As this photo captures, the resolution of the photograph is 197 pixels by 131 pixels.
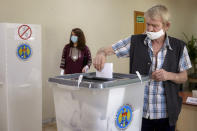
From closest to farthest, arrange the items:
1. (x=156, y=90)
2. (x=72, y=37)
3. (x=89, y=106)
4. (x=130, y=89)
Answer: (x=89, y=106) < (x=130, y=89) < (x=156, y=90) < (x=72, y=37)

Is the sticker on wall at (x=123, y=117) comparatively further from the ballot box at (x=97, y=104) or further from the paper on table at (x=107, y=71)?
the paper on table at (x=107, y=71)

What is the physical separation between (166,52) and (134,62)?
0.65ft

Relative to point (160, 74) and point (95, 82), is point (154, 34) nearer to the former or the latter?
point (160, 74)

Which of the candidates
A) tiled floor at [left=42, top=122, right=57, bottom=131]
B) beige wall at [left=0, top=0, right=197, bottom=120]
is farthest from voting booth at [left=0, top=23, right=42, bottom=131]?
beige wall at [left=0, top=0, right=197, bottom=120]

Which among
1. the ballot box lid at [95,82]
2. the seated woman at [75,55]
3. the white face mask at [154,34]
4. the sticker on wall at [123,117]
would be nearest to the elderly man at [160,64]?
the white face mask at [154,34]

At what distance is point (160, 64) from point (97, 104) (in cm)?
56

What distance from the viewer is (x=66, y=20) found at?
3.93 m

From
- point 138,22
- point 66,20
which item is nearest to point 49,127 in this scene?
point 66,20

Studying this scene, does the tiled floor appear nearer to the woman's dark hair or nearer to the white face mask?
the woman's dark hair

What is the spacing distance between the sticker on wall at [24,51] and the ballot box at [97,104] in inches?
69.3

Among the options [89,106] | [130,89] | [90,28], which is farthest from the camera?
[90,28]

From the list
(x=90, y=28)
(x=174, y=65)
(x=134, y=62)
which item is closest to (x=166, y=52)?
(x=174, y=65)

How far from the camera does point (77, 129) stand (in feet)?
3.55

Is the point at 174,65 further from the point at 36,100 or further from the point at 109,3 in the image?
the point at 109,3
